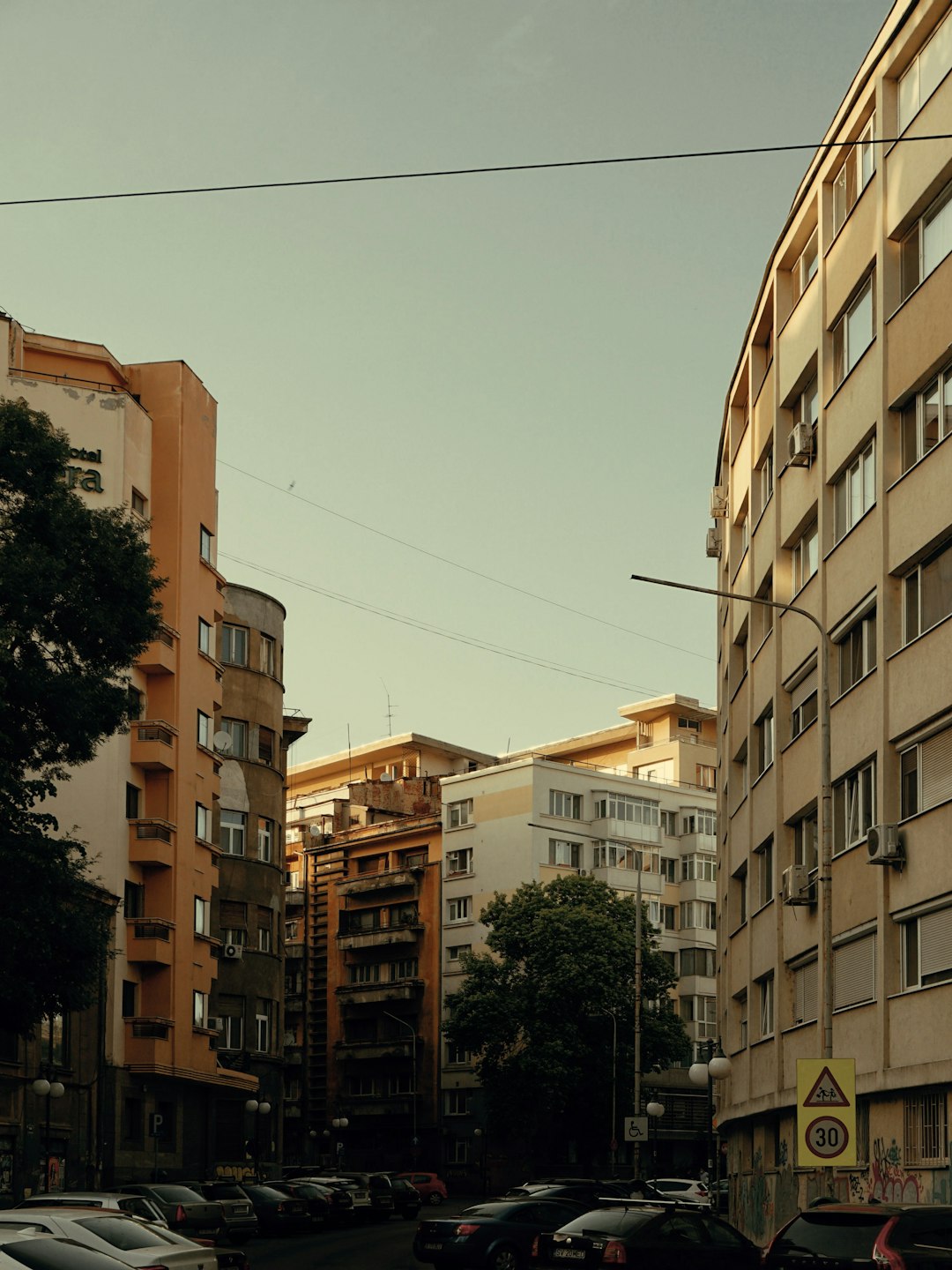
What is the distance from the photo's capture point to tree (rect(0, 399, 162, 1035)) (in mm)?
26719

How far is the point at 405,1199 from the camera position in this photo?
172 ft

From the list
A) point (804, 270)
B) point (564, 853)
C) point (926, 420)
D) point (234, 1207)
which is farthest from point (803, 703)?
point (564, 853)

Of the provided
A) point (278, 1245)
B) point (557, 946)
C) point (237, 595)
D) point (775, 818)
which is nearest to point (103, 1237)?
point (775, 818)

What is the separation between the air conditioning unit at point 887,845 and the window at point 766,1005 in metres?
10.0

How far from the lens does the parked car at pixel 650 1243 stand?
20.8m

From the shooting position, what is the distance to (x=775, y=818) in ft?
106

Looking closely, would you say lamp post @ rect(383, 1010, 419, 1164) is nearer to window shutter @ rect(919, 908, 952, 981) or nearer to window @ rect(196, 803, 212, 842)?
window @ rect(196, 803, 212, 842)

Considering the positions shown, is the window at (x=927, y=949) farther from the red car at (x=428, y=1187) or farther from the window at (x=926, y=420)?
the red car at (x=428, y=1187)

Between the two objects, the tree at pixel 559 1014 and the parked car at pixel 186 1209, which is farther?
the tree at pixel 559 1014

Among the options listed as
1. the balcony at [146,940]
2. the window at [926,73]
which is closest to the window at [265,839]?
the balcony at [146,940]

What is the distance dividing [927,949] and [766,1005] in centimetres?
1153

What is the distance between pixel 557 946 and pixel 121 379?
2873cm

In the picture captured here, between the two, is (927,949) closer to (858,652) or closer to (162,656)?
(858,652)

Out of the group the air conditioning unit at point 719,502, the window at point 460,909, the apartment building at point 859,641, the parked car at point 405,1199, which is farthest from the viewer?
the window at point 460,909
